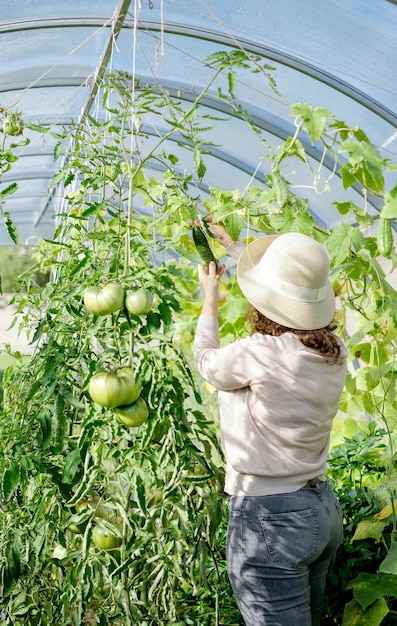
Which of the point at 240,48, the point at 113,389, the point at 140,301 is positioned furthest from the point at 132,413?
the point at 240,48

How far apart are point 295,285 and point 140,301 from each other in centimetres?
41

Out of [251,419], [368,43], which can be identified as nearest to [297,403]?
[251,419]

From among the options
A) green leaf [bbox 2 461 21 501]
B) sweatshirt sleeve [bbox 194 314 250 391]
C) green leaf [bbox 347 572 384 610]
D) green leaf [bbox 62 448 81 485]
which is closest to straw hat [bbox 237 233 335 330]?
sweatshirt sleeve [bbox 194 314 250 391]

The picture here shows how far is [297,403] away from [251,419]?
0.10 metres

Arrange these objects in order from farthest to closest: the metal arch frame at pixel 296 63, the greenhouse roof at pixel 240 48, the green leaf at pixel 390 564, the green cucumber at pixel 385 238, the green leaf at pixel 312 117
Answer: the metal arch frame at pixel 296 63 → the greenhouse roof at pixel 240 48 → the green leaf at pixel 390 564 → the green cucumber at pixel 385 238 → the green leaf at pixel 312 117

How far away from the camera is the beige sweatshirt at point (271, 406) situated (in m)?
1.45

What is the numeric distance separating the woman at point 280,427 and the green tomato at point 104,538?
239 millimetres

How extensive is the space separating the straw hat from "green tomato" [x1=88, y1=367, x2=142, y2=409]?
39 centimetres

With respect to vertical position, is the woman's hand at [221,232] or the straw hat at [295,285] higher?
the straw hat at [295,285]

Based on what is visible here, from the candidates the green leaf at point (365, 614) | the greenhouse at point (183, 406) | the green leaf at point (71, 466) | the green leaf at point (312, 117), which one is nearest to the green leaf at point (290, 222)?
the greenhouse at point (183, 406)

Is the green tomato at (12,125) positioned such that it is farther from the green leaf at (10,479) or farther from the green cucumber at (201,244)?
the green leaf at (10,479)

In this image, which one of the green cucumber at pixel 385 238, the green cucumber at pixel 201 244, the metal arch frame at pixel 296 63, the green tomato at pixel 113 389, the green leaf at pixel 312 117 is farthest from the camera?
the metal arch frame at pixel 296 63

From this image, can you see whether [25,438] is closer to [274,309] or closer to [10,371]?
[10,371]

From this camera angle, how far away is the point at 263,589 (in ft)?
4.79
